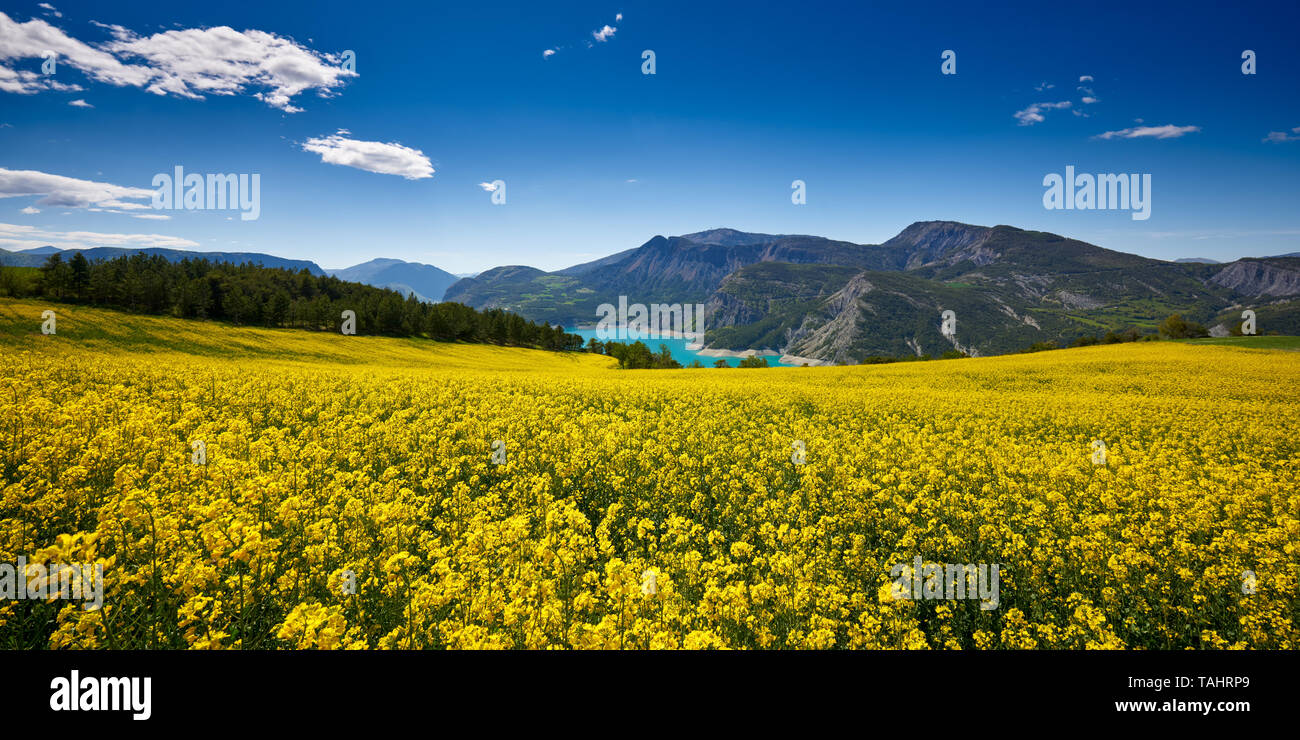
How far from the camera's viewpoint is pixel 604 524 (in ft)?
24.3

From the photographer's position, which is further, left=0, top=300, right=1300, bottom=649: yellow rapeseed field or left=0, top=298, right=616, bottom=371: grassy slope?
left=0, top=298, right=616, bottom=371: grassy slope

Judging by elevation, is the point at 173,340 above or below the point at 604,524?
above

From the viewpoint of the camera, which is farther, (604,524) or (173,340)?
(173,340)

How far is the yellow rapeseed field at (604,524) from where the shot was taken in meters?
4.65

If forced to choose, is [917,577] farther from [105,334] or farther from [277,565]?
[105,334]

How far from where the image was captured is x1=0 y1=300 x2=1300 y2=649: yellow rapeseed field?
465cm

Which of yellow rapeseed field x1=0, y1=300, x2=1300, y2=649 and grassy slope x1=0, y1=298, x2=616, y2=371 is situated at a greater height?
grassy slope x1=0, y1=298, x2=616, y2=371

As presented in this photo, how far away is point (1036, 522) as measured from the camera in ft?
25.2

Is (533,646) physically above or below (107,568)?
below

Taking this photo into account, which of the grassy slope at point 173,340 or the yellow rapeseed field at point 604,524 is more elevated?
the grassy slope at point 173,340

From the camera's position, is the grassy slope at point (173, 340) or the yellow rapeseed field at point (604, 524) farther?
the grassy slope at point (173, 340)
